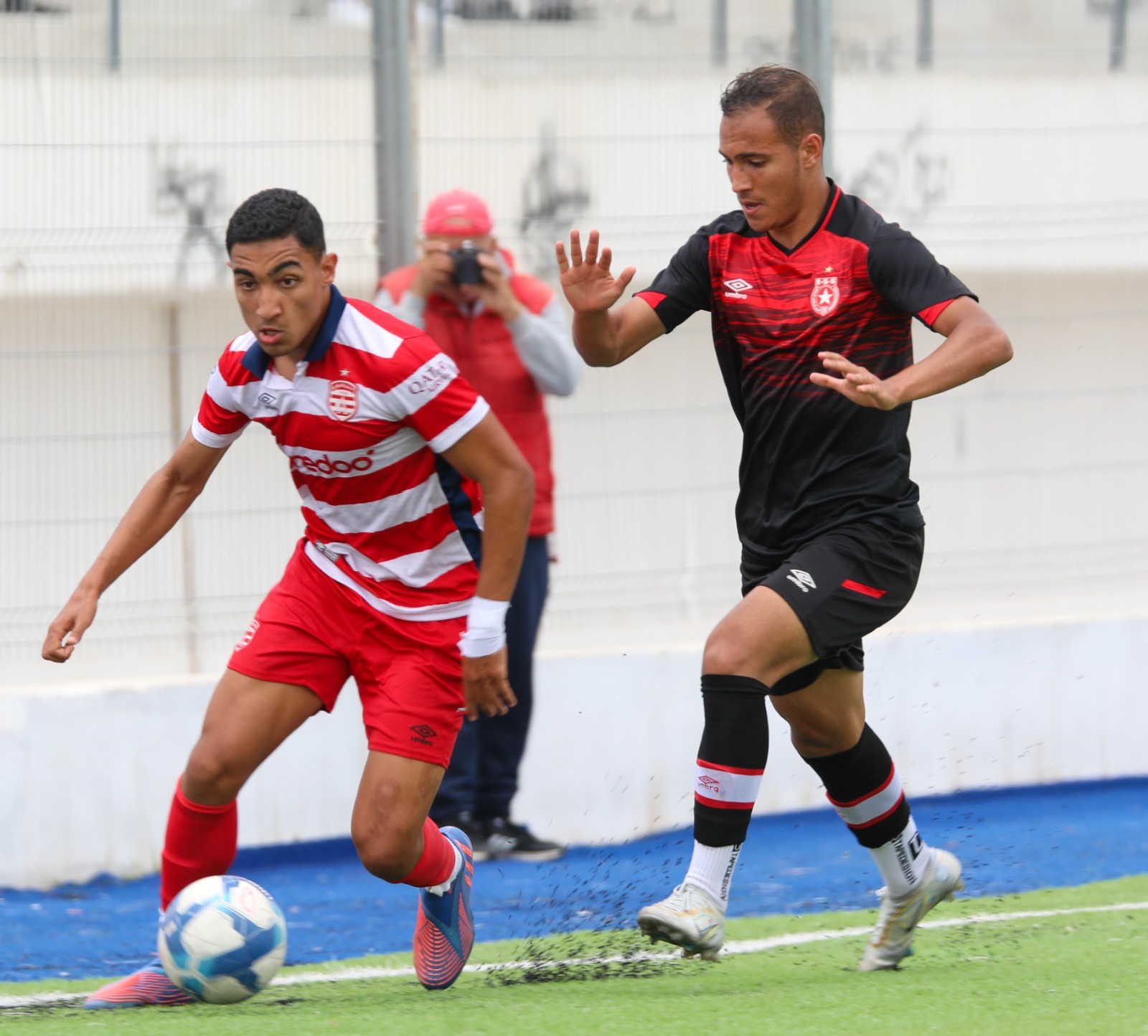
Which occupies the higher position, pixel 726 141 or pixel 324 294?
pixel 726 141

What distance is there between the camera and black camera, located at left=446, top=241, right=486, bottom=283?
641cm

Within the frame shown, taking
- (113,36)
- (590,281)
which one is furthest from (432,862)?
(113,36)

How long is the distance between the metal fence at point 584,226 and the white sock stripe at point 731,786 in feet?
11.0

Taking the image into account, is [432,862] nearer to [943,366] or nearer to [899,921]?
[899,921]

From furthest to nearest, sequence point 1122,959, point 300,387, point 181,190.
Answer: point 181,190 → point 1122,959 → point 300,387

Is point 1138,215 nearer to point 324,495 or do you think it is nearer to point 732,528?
point 732,528

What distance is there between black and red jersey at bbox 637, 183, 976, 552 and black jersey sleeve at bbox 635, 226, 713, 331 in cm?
10

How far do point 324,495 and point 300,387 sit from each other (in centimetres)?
31

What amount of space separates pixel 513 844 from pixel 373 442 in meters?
2.87

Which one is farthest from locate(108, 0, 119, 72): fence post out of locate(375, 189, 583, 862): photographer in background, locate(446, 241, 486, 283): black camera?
locate(446, 241, 486, 283): black camera

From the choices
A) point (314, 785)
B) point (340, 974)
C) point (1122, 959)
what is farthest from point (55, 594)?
point (1122, 959)

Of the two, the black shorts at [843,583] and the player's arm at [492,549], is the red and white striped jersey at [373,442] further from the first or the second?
the black shorts at [843,583]

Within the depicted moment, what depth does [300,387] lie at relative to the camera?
4.47 meters

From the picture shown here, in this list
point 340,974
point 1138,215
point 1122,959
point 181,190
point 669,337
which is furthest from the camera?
point 1138,215
